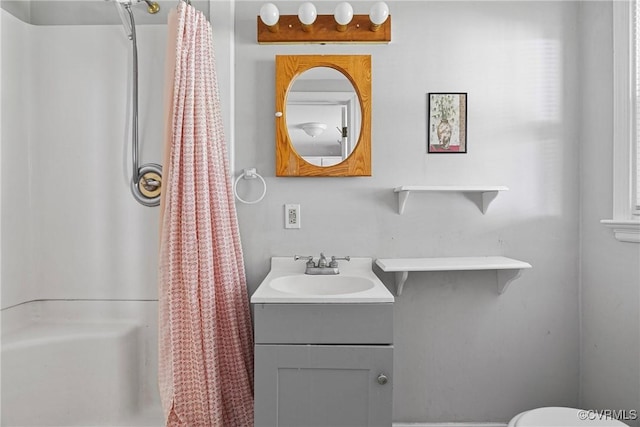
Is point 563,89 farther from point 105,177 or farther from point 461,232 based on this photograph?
point 105,177

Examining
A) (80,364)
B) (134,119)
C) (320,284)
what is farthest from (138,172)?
(320,284)

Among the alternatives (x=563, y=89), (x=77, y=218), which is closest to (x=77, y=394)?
(x=77, y=218)

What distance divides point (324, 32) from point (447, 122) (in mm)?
709

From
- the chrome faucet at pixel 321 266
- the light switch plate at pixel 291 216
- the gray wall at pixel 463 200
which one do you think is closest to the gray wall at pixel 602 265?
the gray wall at pixel 463 200

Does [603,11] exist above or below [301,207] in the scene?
above

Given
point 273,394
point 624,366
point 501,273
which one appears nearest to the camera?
point 273,394

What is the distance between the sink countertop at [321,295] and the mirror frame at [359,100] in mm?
418

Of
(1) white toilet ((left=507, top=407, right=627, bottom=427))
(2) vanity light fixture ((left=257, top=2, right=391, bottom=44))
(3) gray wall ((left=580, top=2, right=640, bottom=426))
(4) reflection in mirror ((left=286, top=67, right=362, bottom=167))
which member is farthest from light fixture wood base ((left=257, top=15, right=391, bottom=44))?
(1) white toilet ((left=507, top=407, right=627, bottom=427))

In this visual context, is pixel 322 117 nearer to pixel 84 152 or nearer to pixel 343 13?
pixel 343 13

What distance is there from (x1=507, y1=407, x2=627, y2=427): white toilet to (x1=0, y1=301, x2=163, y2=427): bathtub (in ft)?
4.98

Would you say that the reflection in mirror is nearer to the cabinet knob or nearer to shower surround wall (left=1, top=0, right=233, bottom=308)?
shower surround wall (left=1, top=0, right=233, bottom=308)

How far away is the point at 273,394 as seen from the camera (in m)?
1.36

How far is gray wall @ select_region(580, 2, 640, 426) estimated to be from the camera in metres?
1.64

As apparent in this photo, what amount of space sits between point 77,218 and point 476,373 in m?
2.07
